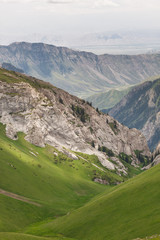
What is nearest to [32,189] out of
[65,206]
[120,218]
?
[65,206]

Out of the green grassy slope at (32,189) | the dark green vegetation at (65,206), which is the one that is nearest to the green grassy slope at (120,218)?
the dark green vegetation at (65,206)

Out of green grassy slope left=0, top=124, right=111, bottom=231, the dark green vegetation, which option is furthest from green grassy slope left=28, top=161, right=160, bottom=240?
green grassy slope left=0, top=124, right=111, bottom=231

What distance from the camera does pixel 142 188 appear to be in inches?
3666

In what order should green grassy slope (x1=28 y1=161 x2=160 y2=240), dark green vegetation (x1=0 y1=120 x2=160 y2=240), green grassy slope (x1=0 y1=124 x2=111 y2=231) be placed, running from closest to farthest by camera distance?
green grassy slope (x1=28 y1=161 x2=160 y2=240) < dark green vegetation (x1=0 y1=120 x2=160 y2=240) < green grassy slope (x1=0 y1=124 x2=111 y2=231)

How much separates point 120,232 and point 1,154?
113852 millimetres

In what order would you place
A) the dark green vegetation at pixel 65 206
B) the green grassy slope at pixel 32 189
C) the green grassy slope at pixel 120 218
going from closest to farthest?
the green grassy slope at pixel 120 218 → the dark green vegetation at pixel 65 206 → the green grassy slope at pixel 32 189

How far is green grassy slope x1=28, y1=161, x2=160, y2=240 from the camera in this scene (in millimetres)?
69250

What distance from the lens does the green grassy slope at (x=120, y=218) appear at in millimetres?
69250

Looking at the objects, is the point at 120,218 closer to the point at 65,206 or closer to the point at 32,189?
the point at 65,206

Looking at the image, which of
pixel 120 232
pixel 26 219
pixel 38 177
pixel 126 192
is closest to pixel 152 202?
pixel 120 232

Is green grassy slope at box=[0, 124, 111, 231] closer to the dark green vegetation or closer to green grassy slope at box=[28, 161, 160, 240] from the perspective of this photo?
the dark green vegetation

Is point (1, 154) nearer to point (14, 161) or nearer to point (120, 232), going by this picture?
point (14, 161)

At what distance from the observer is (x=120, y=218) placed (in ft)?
266

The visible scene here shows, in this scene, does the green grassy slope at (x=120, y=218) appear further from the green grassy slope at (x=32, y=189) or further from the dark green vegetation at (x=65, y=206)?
the green grassy slope at (x=32, y=189)
